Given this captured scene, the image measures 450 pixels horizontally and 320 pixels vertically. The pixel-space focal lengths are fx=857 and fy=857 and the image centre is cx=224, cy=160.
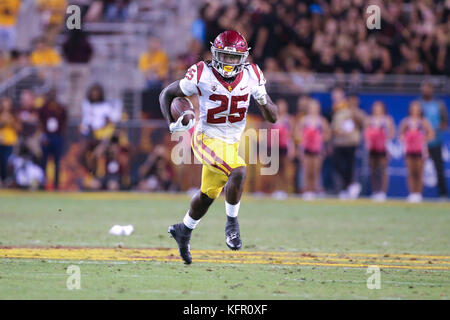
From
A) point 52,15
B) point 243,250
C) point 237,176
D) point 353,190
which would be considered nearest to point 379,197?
point 353,190

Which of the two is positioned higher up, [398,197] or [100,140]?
[100,140]

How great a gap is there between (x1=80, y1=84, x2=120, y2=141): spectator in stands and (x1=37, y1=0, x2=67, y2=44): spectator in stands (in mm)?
3526

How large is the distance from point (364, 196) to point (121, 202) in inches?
199

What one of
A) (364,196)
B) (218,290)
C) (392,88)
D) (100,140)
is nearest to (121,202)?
(100,140)

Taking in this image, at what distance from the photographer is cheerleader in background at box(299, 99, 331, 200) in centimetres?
1645

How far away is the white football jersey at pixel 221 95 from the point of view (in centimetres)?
798

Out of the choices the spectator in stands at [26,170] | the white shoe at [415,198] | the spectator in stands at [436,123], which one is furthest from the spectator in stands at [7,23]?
the white shoe at [415,198]

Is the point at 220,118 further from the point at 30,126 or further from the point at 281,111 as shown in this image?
the point at 30,126

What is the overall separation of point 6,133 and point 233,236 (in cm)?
1022

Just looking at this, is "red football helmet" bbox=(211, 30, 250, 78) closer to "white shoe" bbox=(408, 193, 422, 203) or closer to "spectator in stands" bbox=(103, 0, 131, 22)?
"white shoe" bbox=(408, 193, 422, 203)

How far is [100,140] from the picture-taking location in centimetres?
1706

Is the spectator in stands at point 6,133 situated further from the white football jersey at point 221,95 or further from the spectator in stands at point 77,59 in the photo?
the white football jersey at point 221,95

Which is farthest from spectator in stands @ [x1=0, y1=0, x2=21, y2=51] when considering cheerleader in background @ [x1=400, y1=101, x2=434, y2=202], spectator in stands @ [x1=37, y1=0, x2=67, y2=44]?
cheerleader in background @ [x1=400, y1=101, x2=434, y2=202]
